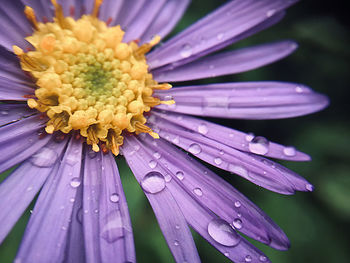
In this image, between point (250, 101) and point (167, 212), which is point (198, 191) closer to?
point (167, 212)

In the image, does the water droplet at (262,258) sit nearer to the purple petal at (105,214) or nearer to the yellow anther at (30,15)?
the purple petal at (105,214)

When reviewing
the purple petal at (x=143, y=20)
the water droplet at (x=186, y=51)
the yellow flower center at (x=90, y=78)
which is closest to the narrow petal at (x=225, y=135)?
the yellow flower center at (x=90, y=78)

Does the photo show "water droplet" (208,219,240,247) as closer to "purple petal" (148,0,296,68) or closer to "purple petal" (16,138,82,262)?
"purple petal" (16,138,82,262)

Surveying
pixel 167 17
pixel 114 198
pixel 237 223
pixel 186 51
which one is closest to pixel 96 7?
pixel 167 17

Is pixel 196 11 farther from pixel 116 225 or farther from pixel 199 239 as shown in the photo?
pixel 116 225

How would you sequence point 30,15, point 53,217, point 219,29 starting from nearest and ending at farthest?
point 53,217 → point 30,15 → point 219,29
